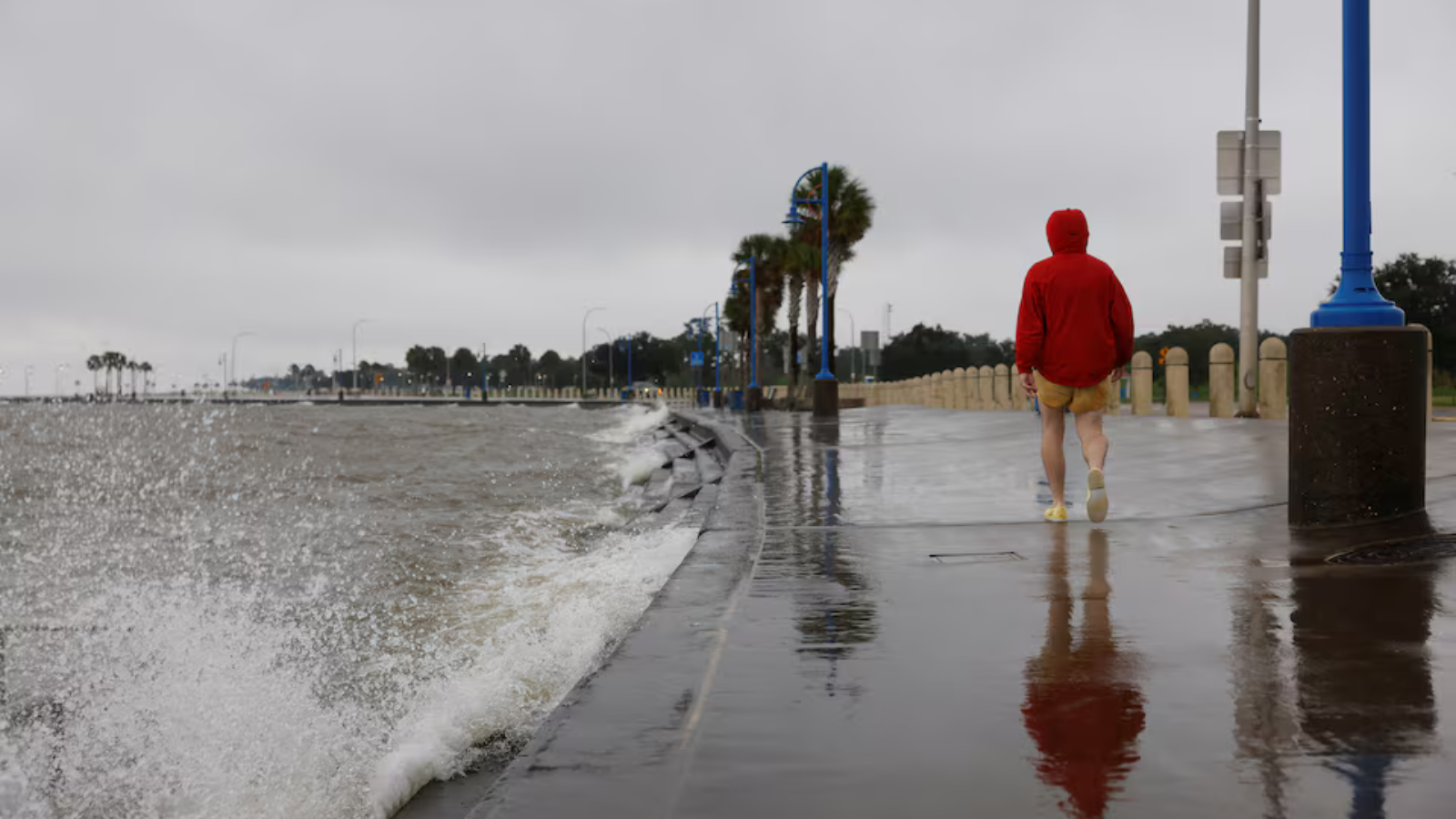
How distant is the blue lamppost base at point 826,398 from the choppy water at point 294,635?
550 inches

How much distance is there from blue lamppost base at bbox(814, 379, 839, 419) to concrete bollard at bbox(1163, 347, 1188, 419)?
9566 mm

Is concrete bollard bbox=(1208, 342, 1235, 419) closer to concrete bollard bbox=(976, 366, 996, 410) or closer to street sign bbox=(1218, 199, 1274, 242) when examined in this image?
street sign bbox=(1218, 199, 1274, 242)

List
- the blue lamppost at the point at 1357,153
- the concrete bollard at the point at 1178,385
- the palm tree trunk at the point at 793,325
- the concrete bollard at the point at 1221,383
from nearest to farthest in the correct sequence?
the blue lamppost at the point at 1357,153 < the concrete bollard at the point at 1221,383 < the concrete bollard at the point at 1178,385 < the palm tree trunk at the point at 793,325

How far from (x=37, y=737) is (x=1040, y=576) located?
4.21 metres

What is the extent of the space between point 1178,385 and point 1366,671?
20494mm

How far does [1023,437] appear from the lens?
55.9ft

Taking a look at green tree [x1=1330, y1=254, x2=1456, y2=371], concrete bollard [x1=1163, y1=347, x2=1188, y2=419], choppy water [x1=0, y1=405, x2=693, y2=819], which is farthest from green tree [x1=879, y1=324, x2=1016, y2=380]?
choppy water [x1=0, y1=405, x2=693, y2=819]

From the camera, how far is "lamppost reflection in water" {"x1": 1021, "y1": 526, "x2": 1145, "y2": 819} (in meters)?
2.56

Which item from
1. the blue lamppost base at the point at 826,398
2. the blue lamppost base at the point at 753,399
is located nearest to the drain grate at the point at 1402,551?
the blue lamppost base at the point at 826,398

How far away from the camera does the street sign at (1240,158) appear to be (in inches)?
794

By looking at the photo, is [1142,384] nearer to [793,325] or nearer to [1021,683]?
[1021,683]

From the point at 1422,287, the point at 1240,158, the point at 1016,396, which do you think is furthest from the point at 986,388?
the point at 1422,287

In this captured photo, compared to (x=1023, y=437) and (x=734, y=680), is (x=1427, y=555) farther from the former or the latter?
(x=1023, y=437)

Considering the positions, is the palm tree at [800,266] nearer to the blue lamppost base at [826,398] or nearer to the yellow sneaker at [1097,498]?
the blue lamppost base at [826,398]
